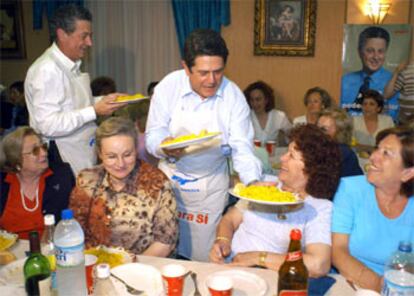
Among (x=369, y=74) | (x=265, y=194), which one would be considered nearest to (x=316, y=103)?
(x=369, y=74)

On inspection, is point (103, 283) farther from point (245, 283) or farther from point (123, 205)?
point (123, 205)

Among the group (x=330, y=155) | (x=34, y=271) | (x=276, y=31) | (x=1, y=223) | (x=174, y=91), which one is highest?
(x=276, y=31)

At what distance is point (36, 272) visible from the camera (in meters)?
1.38

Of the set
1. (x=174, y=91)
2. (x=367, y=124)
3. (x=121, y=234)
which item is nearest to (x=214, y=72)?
(x=174, y=91)

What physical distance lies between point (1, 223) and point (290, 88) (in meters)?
4.22

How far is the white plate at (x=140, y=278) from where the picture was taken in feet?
5.04

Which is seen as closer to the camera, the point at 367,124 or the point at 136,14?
the point at 367,124

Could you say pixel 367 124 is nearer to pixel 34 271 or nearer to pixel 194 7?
pixel 194 7

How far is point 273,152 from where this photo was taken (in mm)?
3840

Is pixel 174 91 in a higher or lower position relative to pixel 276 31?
lower

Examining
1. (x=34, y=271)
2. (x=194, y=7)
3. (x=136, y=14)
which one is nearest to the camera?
(x=34, y=271)

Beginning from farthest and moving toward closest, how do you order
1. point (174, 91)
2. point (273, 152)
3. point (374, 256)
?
point (273, 152) < point (174, 91) < point (374, 256)

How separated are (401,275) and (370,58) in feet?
14.3

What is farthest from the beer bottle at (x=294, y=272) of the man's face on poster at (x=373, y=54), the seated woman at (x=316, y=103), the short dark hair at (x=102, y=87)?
the man's face on poster at (x=373, y=54)
